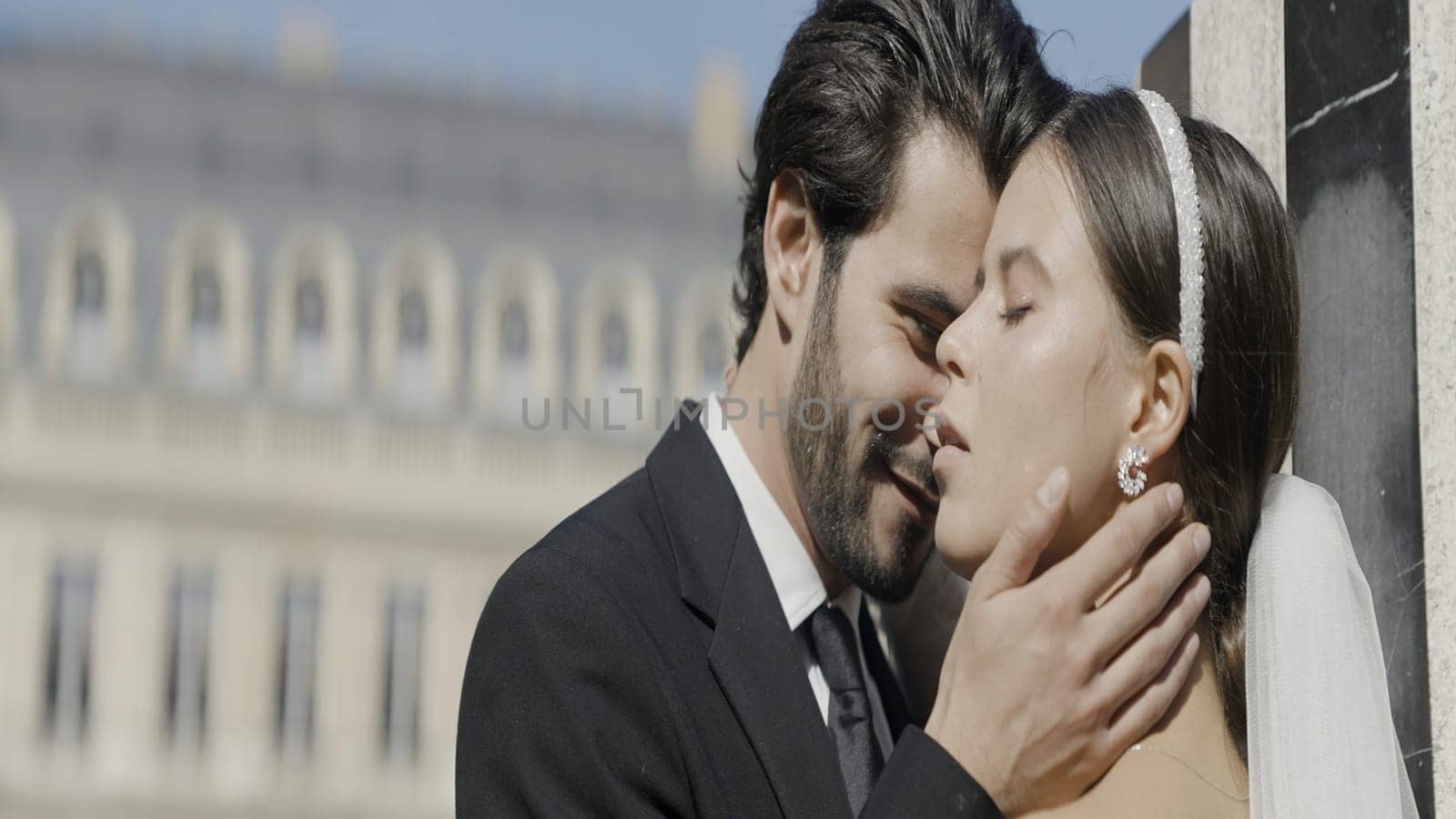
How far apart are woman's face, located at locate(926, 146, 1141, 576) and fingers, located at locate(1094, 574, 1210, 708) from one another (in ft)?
0.48

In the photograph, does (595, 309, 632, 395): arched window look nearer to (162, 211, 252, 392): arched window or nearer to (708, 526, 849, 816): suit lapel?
(162, 211, 252, 392): arched window

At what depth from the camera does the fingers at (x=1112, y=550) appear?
7.73 feet

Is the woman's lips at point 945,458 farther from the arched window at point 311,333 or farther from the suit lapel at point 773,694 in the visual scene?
the arched window at point 311,333

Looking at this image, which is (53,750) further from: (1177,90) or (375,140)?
(1177,90)

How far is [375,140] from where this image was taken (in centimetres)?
2691

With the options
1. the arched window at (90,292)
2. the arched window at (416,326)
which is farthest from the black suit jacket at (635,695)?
the arched window at (416,326)

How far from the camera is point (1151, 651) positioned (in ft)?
7.77

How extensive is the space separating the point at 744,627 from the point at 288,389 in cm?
2299

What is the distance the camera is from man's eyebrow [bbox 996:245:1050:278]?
2447mm

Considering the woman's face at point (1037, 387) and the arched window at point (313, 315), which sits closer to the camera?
the woman's face at point (1037, 387)

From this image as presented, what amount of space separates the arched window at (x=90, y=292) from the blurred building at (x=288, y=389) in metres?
0.04

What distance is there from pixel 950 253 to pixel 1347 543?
2.80ft

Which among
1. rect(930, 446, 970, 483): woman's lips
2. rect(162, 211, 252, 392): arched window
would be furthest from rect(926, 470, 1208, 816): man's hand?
rect(162, 211, 252, 392): arched window

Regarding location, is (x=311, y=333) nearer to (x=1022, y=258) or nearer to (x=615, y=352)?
(x=615, y=352)
